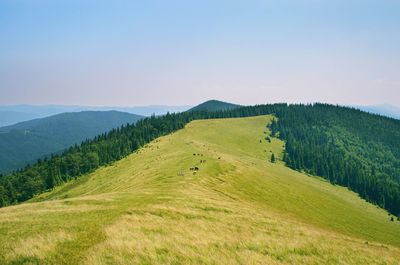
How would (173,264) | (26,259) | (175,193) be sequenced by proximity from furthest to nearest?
(175,193) → (173,264) → (26,259)

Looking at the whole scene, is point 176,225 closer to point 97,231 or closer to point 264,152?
point 97,231

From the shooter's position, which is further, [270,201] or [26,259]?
[270,201]

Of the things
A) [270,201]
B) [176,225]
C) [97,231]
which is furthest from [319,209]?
[97,231]

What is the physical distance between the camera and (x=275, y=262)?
73.6 feet

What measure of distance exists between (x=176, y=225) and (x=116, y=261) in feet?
32.5

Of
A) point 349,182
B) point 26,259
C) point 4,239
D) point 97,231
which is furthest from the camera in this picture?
point 349,182

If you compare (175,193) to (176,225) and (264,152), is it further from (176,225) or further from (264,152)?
(264,152)

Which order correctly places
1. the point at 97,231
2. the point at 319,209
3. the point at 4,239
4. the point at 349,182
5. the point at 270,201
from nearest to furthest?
the point at 4,239 → the point at 97,231 → the point at 270,201 → the point at 319,209 → the point at 349,182

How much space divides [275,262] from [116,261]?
426 inches

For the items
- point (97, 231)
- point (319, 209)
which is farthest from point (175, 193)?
point (319, 209)

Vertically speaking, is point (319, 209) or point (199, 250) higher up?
point (199, 250)

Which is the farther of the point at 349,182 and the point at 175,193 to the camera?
the point at 349,182

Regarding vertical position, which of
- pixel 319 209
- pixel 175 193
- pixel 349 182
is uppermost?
pixel 175 193

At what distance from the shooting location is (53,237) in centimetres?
2141
